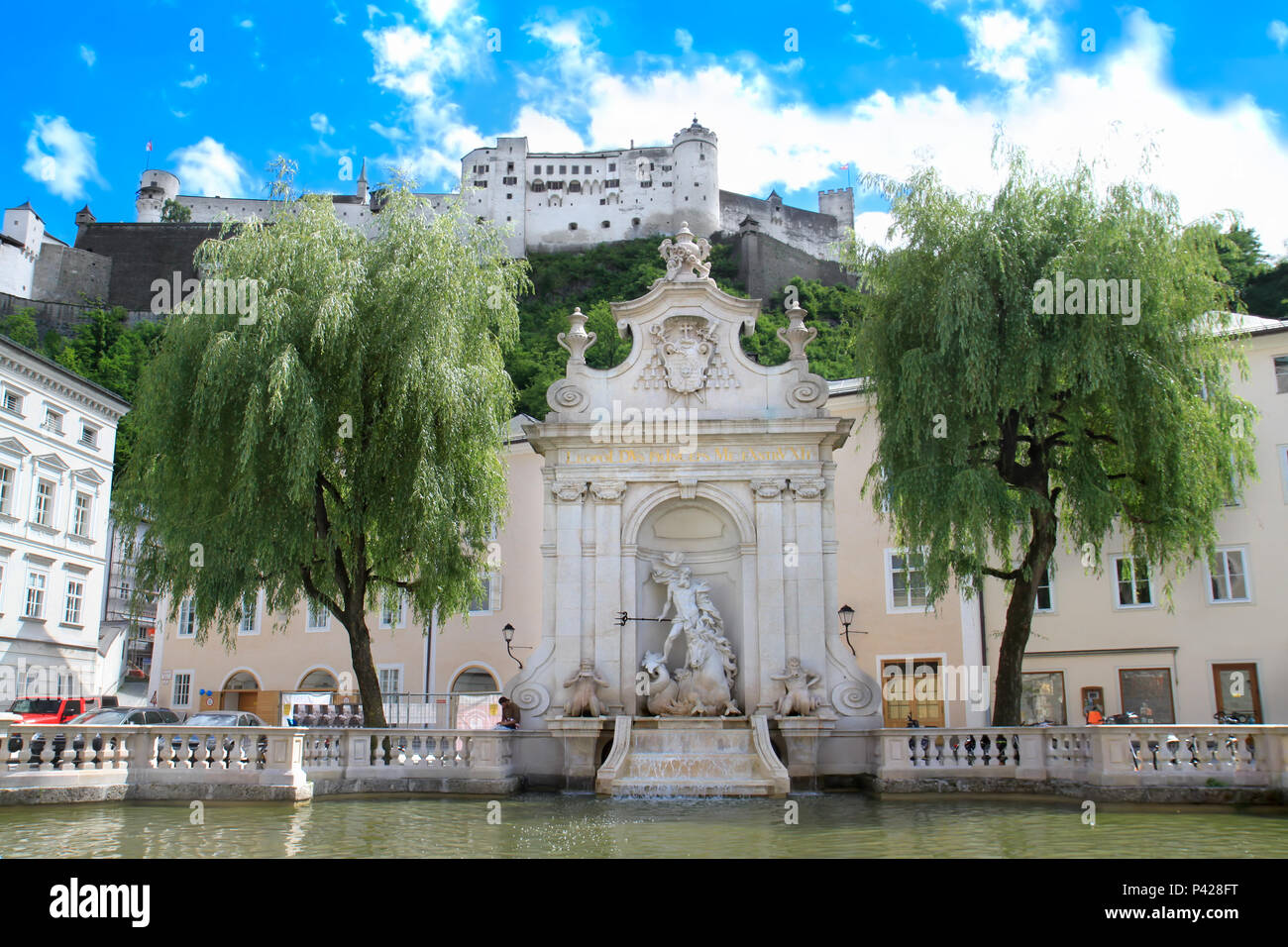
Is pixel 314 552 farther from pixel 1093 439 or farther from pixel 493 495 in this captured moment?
pixel 1093 439

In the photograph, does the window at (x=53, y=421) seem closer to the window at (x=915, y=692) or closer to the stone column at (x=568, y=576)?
the stone column at (x=568, y=576)

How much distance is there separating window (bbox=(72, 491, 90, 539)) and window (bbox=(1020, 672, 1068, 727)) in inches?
1264

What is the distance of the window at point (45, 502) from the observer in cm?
3612

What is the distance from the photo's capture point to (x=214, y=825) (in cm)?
1159

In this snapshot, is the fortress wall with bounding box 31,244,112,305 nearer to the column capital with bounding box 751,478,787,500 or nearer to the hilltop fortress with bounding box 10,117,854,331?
the hilltop fortress with bounding box 10,117,854,331

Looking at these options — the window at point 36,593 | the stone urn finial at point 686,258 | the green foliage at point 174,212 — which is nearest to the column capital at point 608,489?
the stone urn finial at point 686,258

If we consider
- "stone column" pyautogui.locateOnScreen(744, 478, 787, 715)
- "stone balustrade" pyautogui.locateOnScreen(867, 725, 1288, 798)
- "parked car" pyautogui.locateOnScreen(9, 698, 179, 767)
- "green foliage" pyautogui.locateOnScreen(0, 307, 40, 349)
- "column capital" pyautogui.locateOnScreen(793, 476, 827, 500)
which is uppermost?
"green foliage" pyautogui.locateOnScreen(0, 307, 40, 349)

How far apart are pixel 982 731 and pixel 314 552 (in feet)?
35.1

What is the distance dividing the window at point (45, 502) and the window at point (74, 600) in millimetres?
2371

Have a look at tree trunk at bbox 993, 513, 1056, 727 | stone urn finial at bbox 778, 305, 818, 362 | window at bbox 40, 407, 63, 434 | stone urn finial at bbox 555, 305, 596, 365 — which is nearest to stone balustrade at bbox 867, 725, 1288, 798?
tree trunk at bbox 993, 513, 1056, 727

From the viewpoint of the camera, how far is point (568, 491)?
63.0 ft

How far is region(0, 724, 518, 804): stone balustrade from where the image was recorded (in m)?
13.8

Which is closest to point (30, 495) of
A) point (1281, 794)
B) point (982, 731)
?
point (982, 731)

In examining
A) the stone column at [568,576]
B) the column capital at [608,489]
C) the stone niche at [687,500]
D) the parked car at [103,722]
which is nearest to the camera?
the parked car at [103,722]
